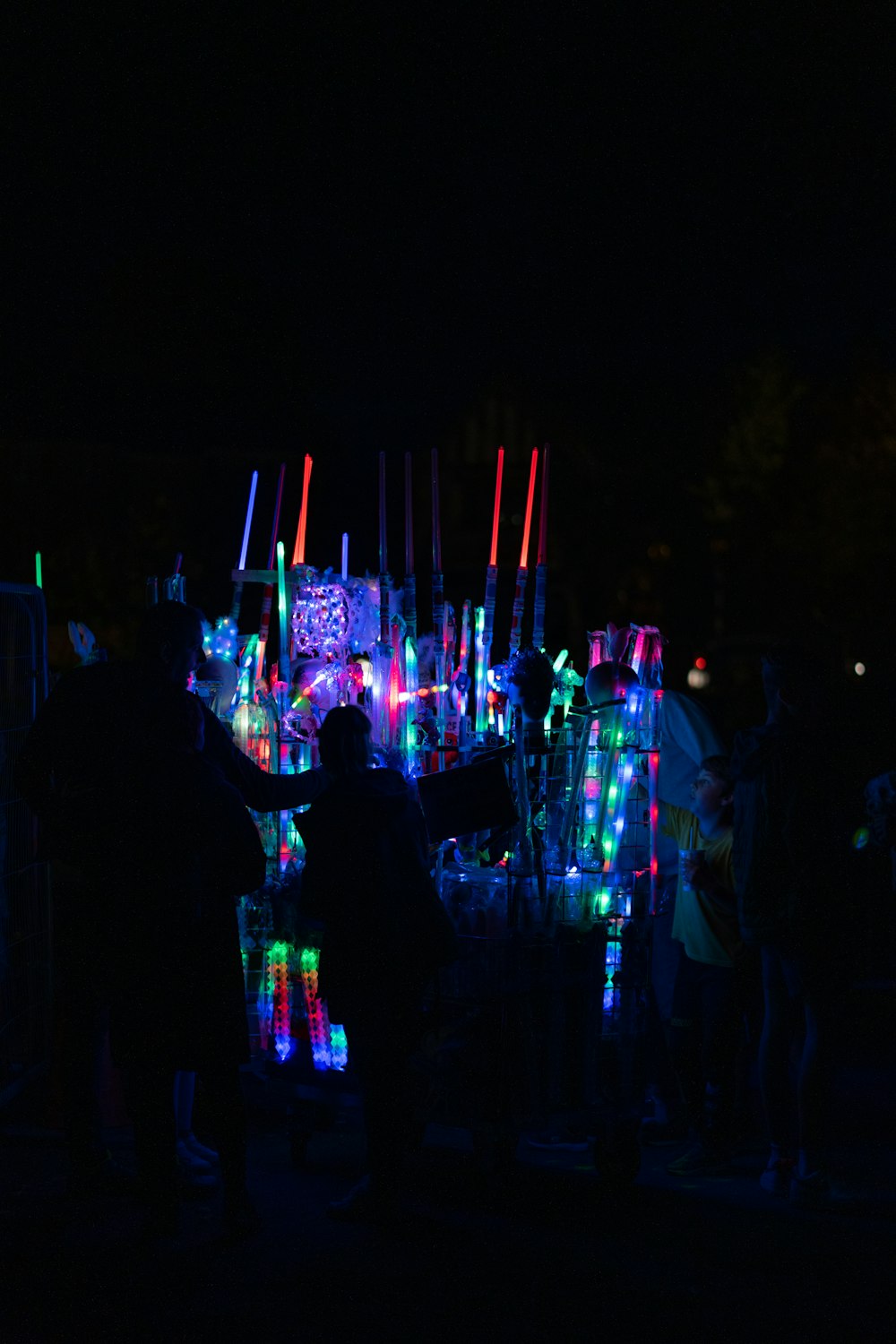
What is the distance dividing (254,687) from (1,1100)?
1.81 m

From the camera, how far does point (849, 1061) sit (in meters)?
5.86

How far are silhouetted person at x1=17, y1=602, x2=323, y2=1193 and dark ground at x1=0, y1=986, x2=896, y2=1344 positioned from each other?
47 centimetres

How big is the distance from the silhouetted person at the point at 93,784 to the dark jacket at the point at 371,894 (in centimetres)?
36

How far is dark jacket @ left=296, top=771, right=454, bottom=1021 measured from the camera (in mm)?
3770

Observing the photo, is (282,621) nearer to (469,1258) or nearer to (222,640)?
(222,640)

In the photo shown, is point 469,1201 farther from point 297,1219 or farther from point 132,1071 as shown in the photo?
point 132,1071

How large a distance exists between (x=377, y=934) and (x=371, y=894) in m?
0.11

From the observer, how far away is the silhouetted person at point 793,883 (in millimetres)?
4086

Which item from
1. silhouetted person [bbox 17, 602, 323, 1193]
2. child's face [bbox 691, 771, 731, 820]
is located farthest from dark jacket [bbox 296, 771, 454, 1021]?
child's face [bbox 691, 771, 731, 820]

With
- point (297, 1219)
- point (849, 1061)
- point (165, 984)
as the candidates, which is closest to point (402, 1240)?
point (297, 1219)

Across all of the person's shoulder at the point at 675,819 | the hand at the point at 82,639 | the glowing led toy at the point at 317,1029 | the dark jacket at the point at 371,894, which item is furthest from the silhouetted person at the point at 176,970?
the person's shoulder at the point at 675,819

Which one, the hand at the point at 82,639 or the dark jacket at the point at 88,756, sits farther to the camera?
the hand at the point at 82,639

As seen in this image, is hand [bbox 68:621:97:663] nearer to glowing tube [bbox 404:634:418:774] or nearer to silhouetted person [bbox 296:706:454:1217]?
glowing tube [bbox 404:634:418:774]

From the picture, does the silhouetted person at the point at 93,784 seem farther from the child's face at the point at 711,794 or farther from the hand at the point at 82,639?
the child's face at the point at 711,794
